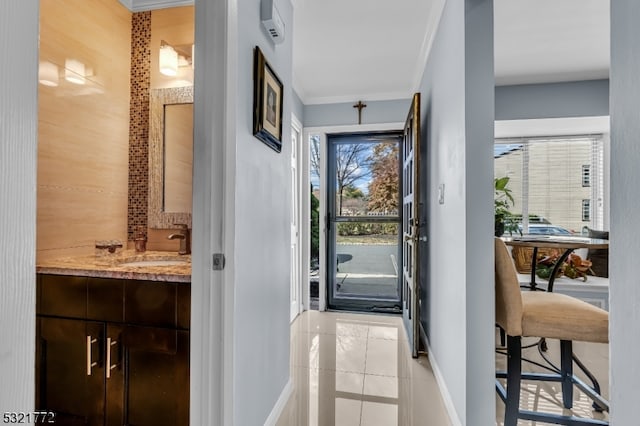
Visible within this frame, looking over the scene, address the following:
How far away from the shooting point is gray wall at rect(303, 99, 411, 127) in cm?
392

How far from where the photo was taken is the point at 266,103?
1.73m

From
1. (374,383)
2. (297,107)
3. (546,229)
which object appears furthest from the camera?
(546,229)

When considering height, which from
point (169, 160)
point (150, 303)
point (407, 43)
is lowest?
point (150, 303)

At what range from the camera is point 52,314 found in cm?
155

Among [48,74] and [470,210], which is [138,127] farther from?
[470,210]

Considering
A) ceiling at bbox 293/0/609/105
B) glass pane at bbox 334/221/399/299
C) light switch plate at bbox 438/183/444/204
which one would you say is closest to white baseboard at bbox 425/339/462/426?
light switch plate at bbox 438/183/444/204

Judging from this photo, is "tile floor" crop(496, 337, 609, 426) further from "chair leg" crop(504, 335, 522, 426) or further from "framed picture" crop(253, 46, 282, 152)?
"framed picture" crop(253, 46, 282, 152)

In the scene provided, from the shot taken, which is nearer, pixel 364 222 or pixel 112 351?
pixel 112 351

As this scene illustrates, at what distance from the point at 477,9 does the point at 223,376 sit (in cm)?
203

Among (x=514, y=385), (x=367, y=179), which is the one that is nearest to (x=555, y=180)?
(x=367, y=179)

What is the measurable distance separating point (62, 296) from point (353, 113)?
3340 millimetres

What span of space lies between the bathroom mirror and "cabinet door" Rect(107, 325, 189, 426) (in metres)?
0.86

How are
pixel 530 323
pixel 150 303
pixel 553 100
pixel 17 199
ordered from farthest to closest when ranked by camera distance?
pixel 553 100, pixel 530 323, pixel 150 303, pixel 17 199

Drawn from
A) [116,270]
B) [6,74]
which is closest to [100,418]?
[116,270]
